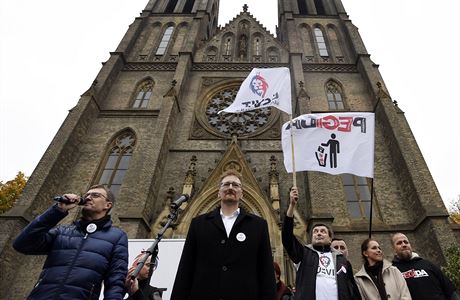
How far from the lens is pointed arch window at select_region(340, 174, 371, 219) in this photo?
1145 centimetres

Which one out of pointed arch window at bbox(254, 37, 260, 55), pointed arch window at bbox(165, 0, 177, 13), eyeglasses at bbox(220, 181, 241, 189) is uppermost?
pointed arch window at bbox(165, 0, 177, 13)

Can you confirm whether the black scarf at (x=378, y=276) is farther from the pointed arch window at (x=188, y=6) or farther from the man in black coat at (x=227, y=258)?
the pointed arch window at (x=188, y=6)

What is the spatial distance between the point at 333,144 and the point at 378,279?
2820 millimetres

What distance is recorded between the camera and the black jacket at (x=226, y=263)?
83.7 inches

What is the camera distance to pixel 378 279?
3240 mm

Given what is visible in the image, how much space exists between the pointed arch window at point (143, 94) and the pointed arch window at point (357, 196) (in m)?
11.0

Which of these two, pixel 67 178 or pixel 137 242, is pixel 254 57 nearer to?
pixel 67 178

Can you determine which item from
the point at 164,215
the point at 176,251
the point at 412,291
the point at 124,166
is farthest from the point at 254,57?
the point at 412,291

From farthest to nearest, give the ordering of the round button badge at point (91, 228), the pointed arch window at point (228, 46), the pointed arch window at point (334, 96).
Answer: the pointed arch window at point (228, 46)
the pointed arch window at point (334, 96)
the round button badge at point (91, 228)

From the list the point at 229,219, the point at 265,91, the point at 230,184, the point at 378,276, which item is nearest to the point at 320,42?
the point at 265,91

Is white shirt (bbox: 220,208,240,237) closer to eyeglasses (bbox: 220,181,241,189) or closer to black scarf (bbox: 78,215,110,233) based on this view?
eyeglasses (bbox: 220,181,241,189)

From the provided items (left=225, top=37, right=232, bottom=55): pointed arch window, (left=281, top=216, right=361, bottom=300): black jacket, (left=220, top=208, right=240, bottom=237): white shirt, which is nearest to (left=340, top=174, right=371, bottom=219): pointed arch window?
(left=281, top=216, right=361, bottom=300): black jacket

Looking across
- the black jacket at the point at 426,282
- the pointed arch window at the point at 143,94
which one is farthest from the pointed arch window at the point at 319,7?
the black jacket at the point at 426,282

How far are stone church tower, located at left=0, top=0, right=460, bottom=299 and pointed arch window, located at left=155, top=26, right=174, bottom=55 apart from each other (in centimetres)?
8
